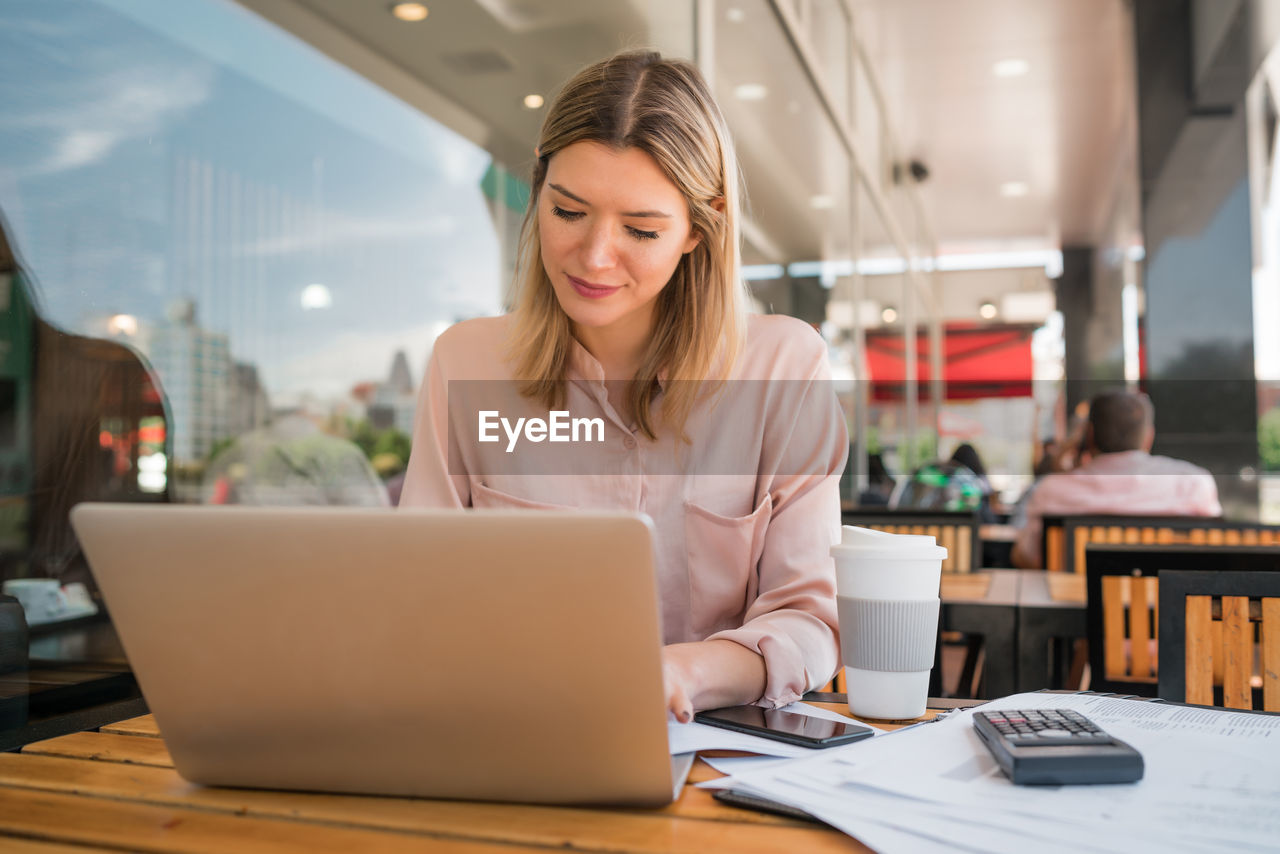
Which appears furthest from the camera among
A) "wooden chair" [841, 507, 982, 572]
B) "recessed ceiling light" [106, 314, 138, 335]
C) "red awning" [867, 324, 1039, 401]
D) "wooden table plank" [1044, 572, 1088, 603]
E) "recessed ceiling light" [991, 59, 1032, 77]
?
"red awning" [867, 324, 1039, 401]

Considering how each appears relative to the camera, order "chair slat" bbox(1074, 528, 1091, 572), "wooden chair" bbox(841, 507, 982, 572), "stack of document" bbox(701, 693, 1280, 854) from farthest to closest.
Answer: "wooden chair" bbox(841, 507, 982, 572) < "chair slat" bbox(1074, 528, 1091, 572) < "stack of document" bbox(701, 693, 1280, 854)


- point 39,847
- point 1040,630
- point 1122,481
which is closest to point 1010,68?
point 1122,481

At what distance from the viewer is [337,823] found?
2.02 ft

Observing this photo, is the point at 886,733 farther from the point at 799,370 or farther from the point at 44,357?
the point at 44,357

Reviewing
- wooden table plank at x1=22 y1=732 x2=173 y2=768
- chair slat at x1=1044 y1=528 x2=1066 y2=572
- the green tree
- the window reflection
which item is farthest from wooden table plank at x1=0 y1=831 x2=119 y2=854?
the green tree

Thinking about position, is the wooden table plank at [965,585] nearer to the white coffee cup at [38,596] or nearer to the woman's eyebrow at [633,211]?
the woman's eyebrow at [633,211]

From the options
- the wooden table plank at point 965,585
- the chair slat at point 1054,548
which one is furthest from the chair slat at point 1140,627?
the chair slat at point 1054,548

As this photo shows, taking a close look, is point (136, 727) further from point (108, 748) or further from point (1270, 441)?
point (1270, 441)

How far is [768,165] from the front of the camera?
14.3ft

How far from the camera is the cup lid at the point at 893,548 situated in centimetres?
84

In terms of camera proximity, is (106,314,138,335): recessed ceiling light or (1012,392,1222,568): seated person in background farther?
(1012,392,1222,568): seated person in background

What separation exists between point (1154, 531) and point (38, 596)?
2.73 metres

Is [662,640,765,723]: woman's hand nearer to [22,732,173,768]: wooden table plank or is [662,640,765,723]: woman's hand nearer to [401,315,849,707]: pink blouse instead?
[401,315,849,707]: pink blouse

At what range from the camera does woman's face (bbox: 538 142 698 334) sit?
3.78 ft
